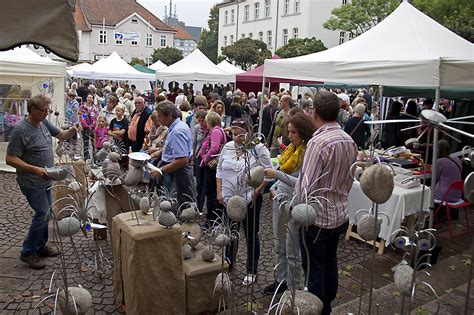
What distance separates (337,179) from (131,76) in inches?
525

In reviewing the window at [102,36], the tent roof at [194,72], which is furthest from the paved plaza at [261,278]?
the window at [102,36]

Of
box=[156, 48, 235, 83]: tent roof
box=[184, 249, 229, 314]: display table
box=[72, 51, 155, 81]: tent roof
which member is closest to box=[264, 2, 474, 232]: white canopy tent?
box=[184, 249, 229, 314]: display table

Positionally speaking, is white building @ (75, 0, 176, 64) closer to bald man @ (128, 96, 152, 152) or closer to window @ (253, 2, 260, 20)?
window @ (253, 2, 260, 20)

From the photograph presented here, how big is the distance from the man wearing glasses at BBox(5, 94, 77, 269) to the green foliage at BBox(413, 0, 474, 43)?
22.0 metres

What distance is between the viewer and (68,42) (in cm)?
197

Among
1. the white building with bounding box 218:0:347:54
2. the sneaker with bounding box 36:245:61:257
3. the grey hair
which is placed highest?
the white building with bounding box 218:0:347:54

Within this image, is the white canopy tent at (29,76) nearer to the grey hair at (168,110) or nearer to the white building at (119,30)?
the grey hair at (168,110)

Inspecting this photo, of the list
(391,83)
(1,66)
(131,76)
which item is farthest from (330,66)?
(131,76)

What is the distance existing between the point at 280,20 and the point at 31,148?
42.1m

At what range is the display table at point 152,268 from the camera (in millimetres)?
2887

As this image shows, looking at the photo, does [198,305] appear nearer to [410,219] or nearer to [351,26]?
[410,219]

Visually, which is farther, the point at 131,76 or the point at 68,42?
the point at 131,76

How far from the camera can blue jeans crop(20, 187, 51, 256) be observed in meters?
3.97

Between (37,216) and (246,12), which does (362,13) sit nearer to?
(246,12)
